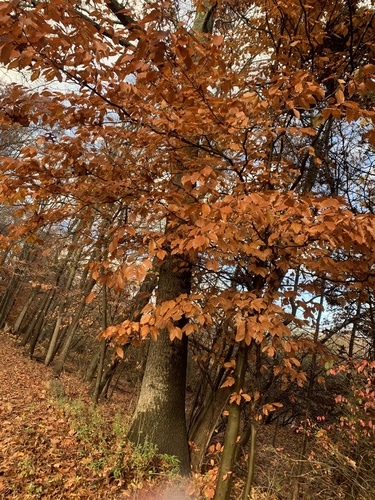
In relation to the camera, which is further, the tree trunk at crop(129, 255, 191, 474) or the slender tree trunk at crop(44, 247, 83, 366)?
the slender tree trunk at crop(44, 247, 83, 366)

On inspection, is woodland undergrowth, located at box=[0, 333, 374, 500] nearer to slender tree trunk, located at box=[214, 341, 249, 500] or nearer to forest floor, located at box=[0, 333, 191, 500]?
forest floor, located at box=[0, 333, 191, 500]

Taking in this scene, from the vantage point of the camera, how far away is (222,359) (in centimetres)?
445

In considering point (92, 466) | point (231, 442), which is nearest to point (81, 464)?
point (92, 466)

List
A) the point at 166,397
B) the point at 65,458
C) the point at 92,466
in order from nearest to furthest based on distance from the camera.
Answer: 1. the point at 92,466
2. the point at 65,458
3. the point at 166,397

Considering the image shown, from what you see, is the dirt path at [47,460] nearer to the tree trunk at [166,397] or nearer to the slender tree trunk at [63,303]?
the tree trunk at [166,397]

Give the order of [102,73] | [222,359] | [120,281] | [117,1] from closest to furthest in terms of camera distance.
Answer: [120,281]
[102,73]
[222,359]
[117,1]

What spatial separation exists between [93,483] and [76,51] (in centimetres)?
422

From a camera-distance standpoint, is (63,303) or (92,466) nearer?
(92,466)

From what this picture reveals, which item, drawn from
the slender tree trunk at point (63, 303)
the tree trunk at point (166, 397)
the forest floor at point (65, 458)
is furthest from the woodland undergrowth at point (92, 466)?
the slender tree trunk at point (63, 303)

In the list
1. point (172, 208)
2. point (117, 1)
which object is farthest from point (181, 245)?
point (117, 1)

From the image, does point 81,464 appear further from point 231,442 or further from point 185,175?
point 185,175

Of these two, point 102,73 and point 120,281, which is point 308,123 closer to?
point 102,73

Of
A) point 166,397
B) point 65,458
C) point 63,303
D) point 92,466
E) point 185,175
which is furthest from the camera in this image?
point 63,303

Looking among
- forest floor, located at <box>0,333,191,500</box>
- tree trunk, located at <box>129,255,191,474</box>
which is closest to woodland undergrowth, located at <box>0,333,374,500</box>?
forest floor, located at <box>0,333,191,500</box>
